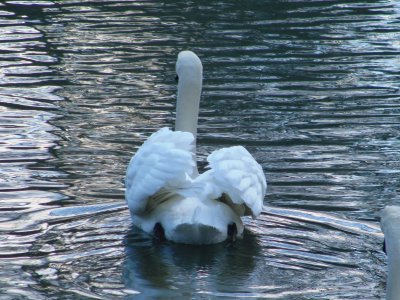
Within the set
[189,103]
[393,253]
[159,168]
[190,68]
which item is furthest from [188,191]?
[393,253]

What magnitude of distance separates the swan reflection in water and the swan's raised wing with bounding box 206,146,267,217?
319 millimetres

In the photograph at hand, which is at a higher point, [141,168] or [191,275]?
[141,168]

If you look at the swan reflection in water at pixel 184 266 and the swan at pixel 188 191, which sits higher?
the swan at pixel 188 191

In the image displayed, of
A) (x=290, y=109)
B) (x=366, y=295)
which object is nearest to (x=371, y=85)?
(x=290, y=109)

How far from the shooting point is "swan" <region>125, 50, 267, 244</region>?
25.7 ft

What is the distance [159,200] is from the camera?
8.19 meters

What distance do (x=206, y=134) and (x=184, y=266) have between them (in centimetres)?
382

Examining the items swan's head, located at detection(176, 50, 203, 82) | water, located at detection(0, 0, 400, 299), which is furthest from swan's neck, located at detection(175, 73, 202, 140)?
water, located at detection(0, 0, 400, 299)

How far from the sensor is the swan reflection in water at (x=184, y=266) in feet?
23.5

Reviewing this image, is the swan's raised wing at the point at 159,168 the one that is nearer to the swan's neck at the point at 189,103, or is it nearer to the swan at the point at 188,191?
the swan at the point at 188,191

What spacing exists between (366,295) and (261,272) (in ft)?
2.58

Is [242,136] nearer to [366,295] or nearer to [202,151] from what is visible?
[202,151]

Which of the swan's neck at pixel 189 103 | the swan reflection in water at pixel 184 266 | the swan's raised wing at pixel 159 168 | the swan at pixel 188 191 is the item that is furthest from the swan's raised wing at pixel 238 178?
the swan's neck at pixel 189 103

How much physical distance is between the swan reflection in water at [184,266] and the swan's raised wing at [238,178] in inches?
12.6
